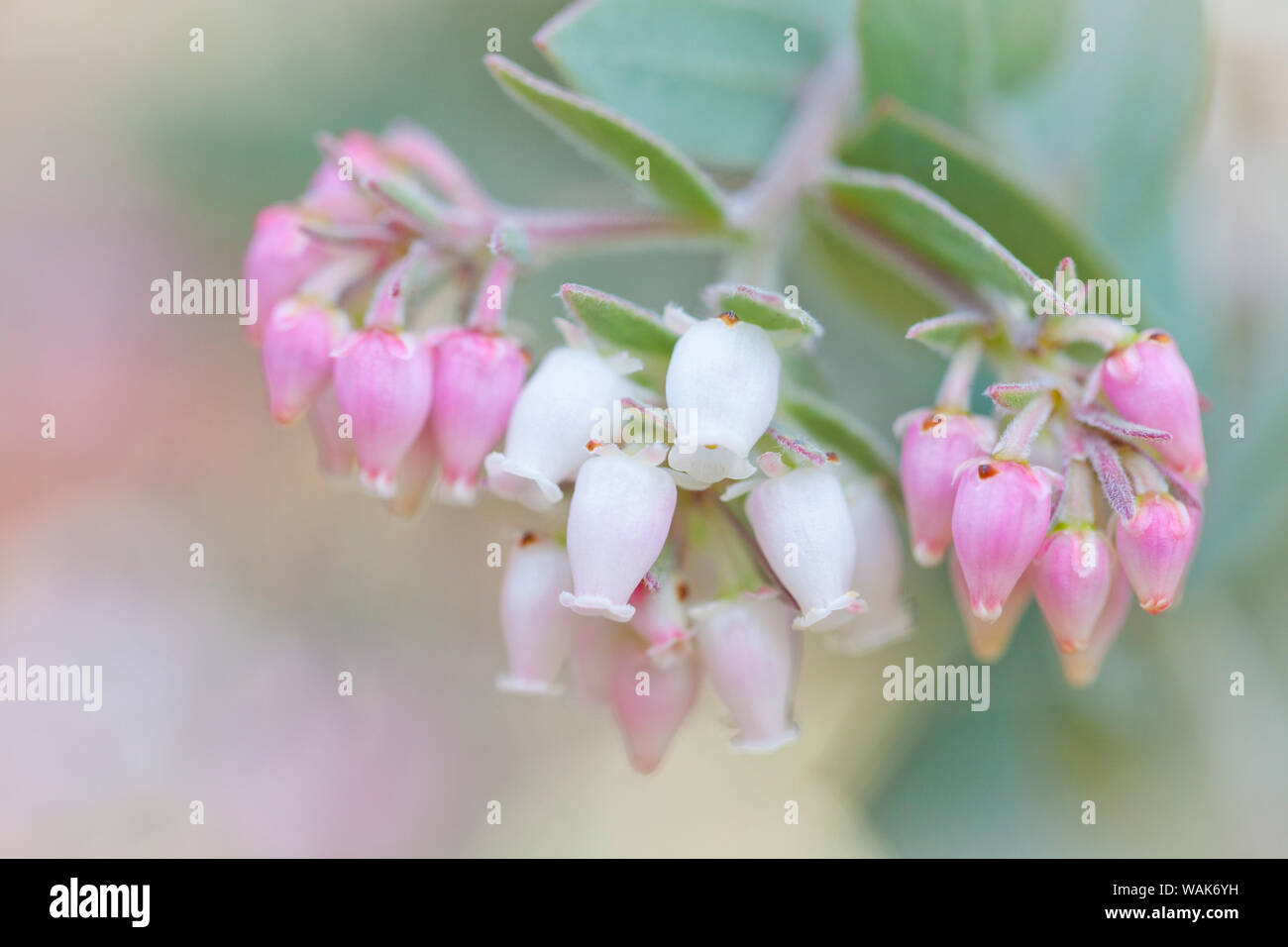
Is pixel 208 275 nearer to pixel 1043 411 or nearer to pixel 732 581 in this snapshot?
pixel 732 581

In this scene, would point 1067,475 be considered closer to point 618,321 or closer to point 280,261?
point 618,321

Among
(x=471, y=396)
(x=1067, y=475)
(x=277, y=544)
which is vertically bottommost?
(x=1067, y=475)

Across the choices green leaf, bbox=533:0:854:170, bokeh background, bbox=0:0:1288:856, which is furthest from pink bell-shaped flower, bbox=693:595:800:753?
bokeh background, bbox=0:0:1288:856

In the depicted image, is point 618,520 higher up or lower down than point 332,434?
lower down

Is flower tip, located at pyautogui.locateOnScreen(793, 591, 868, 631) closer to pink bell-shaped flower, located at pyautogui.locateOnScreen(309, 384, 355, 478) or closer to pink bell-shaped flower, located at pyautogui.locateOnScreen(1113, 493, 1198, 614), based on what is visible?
pink bell-shaped flower, located at pyautogui.locateOnScreen(1113, 493, 1198, 614)

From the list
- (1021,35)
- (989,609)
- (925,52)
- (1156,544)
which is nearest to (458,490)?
(989,609)

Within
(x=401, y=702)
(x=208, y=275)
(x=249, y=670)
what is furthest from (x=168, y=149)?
(x=401, y=702)
